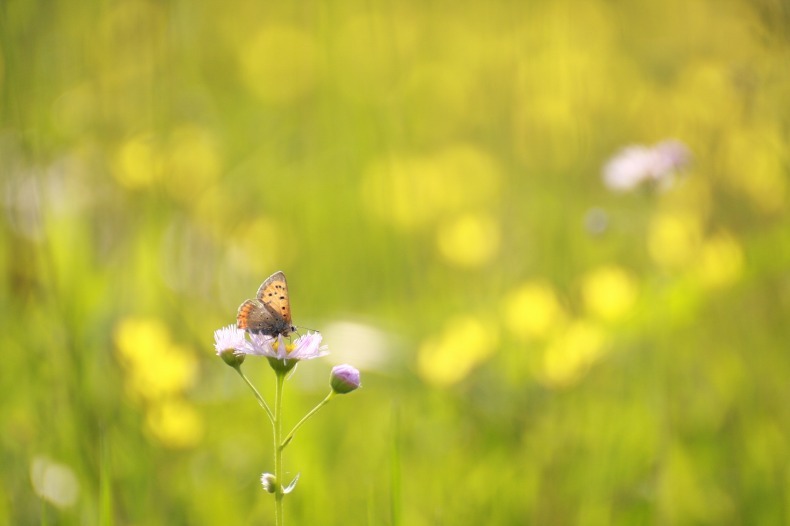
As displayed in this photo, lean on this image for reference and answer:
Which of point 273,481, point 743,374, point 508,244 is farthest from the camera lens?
point 508,244

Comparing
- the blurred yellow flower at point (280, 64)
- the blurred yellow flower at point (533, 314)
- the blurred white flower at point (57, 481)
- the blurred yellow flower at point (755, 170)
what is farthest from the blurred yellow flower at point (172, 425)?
the blurred yellow flower at point (280, 64)

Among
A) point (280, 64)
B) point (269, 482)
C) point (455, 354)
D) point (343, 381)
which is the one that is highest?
point (280, 64)

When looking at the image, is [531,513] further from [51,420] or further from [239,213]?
[239,213]

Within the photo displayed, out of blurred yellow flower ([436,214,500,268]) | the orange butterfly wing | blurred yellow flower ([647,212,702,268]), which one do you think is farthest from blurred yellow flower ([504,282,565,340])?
the orange butterfly wing

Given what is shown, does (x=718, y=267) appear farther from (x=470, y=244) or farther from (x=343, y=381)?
(x=343, y=381)

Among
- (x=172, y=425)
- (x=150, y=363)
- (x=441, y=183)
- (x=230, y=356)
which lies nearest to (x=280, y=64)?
(x=441, y=183)

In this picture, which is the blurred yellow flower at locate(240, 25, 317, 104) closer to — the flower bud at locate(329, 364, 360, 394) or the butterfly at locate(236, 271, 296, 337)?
the butterfly at locate(236, 271, 296, 337)

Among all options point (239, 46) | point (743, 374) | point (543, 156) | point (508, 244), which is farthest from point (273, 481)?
point (239, 46)
